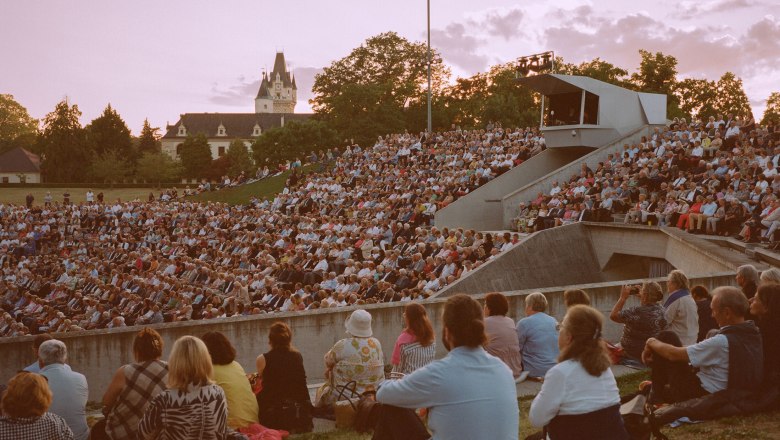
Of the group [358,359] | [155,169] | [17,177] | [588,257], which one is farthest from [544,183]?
[17,177]

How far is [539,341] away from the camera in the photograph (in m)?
8.10

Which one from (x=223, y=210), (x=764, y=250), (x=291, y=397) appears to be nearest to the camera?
(x=291, y=397)

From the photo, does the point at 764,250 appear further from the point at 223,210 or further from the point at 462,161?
the point at 223,210

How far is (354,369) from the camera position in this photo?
6.77 m

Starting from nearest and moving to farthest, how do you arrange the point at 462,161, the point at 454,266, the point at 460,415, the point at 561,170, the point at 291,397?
the point at 460,415
the point at 291,397
the point at 454,266
the point at 561,170
the point at 462,161

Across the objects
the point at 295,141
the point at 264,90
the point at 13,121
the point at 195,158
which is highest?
the point at 264,90

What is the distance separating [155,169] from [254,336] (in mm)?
79190

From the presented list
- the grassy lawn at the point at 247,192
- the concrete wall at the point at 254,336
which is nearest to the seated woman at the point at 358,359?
the concrete wall at the point at 254,336

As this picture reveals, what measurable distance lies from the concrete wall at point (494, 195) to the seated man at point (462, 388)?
22.3m

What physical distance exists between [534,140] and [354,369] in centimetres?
2645

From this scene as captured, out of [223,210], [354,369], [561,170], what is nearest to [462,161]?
[561,170]

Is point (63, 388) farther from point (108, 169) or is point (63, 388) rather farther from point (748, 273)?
point (108, 169)

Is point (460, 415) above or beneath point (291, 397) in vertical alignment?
above

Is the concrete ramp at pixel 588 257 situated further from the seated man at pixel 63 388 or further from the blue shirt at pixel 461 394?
the blue shirt at pixel 461 394
